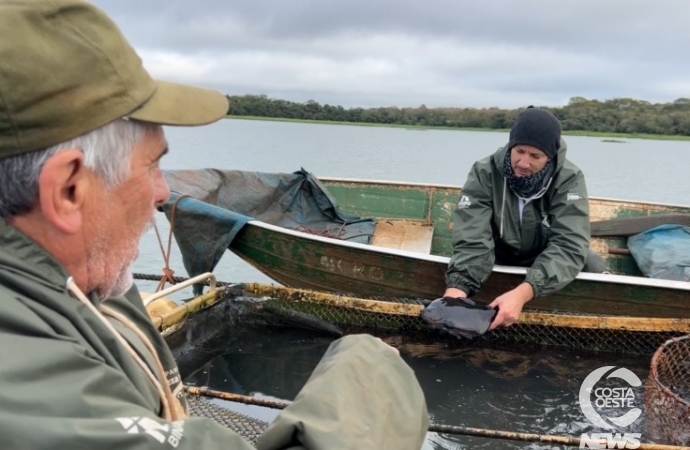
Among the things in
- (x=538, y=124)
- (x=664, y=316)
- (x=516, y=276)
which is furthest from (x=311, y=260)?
(x=664, y=316)

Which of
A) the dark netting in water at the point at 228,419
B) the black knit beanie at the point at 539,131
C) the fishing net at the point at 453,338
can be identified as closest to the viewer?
the dark netting in water at the point at 228,419

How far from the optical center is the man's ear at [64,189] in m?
1.13

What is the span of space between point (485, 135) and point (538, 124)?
331ft

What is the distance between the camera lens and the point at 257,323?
5.37m

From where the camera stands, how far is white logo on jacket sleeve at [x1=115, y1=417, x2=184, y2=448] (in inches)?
40.9

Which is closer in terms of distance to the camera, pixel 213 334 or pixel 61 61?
pixel 61 61

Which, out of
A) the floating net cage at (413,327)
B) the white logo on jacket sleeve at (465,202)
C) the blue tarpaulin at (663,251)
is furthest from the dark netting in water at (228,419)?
the blue tarpaulin at (663,251)

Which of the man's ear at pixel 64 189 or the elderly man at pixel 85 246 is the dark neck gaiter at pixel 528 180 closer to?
the elderly man at pixel 85 246

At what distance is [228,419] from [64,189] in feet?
7.65

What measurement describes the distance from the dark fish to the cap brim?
130 inches

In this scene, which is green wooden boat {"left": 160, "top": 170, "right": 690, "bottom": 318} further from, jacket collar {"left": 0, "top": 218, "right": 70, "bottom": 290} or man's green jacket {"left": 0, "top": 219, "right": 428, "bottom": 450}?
jacket collar {"left": 0, "top": 218, "right": 70, "bottom": 290}

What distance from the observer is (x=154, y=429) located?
1.06 meters

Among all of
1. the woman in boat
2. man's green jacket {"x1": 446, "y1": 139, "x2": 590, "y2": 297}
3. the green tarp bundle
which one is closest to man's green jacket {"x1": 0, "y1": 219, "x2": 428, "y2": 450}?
the woman in boat

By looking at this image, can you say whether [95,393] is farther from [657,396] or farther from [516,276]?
[516,276]
